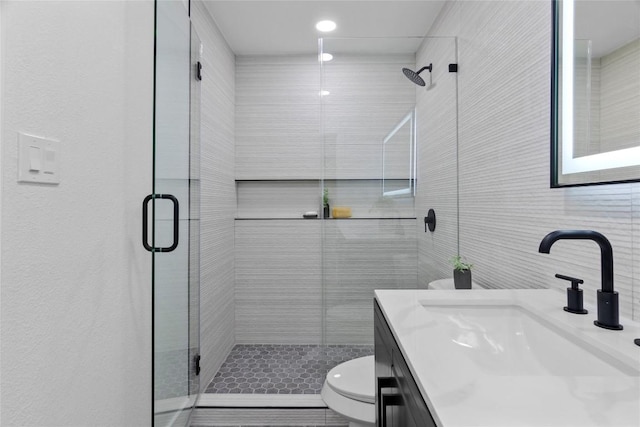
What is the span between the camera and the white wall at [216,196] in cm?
223

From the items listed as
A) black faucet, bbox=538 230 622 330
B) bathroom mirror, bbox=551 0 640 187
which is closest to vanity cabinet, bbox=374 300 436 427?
black faucet, bbox=538 230 622 330

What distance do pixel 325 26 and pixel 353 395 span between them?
233 cm

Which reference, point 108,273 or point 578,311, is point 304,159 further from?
point 578,311

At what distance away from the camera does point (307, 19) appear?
2.39 metres

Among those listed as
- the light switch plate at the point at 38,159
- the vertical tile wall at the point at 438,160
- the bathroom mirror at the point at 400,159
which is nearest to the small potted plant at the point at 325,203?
the bathroom mirror at the point at 400,159

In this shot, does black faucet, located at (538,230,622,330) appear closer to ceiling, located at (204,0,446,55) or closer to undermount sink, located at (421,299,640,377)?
undermount sink, located at (421,299,640,377)

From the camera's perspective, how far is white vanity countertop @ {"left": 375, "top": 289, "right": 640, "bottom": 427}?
18.8 inches

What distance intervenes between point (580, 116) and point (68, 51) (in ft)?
4.88

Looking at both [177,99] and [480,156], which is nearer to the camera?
[177,99]

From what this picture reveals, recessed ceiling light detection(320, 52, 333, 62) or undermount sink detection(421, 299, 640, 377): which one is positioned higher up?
recessed ceiling light detection(320, 52, 333, 62)

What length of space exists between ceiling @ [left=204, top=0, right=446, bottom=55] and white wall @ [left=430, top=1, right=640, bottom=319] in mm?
431

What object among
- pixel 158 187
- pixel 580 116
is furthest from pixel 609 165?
pixel 158 187

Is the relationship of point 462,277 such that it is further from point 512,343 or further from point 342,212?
point 342,212

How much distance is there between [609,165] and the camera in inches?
35.2
